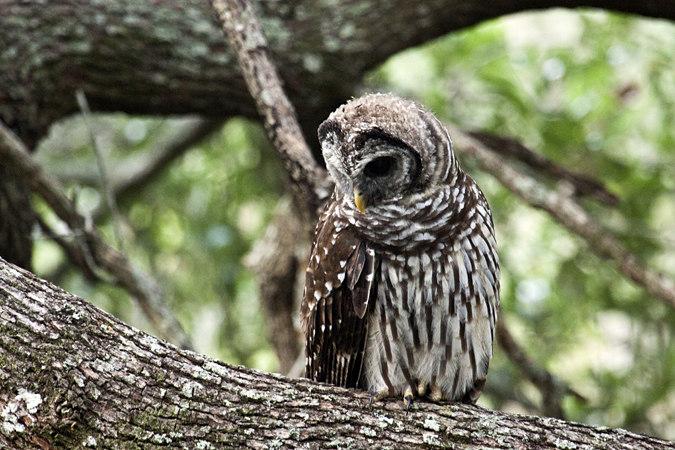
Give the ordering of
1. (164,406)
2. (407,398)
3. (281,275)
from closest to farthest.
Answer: (164,406)
(407,398)
(281,275)

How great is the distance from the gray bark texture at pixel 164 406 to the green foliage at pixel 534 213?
8.84ft

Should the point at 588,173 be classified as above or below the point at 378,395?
above

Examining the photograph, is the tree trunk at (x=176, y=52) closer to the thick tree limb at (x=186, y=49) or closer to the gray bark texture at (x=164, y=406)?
the thick tree limb at (x=186, y=49)

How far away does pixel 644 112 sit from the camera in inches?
213

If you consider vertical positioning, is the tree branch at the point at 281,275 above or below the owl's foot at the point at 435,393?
above

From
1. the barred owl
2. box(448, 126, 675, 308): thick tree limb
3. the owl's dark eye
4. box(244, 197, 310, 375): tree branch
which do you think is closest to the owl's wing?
the barred owl

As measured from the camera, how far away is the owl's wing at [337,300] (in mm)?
2865

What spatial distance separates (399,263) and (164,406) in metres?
1.15

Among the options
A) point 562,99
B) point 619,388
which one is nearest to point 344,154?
point 619,388

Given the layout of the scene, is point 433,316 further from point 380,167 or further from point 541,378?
point 541,378

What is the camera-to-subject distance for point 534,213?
6383 mm

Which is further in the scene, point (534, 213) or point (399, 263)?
point (534, 213)

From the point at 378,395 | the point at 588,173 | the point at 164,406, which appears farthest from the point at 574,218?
the point at 164,406

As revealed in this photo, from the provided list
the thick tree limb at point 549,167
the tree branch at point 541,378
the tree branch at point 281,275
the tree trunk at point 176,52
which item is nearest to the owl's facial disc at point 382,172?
the tree branch at point 541,378
